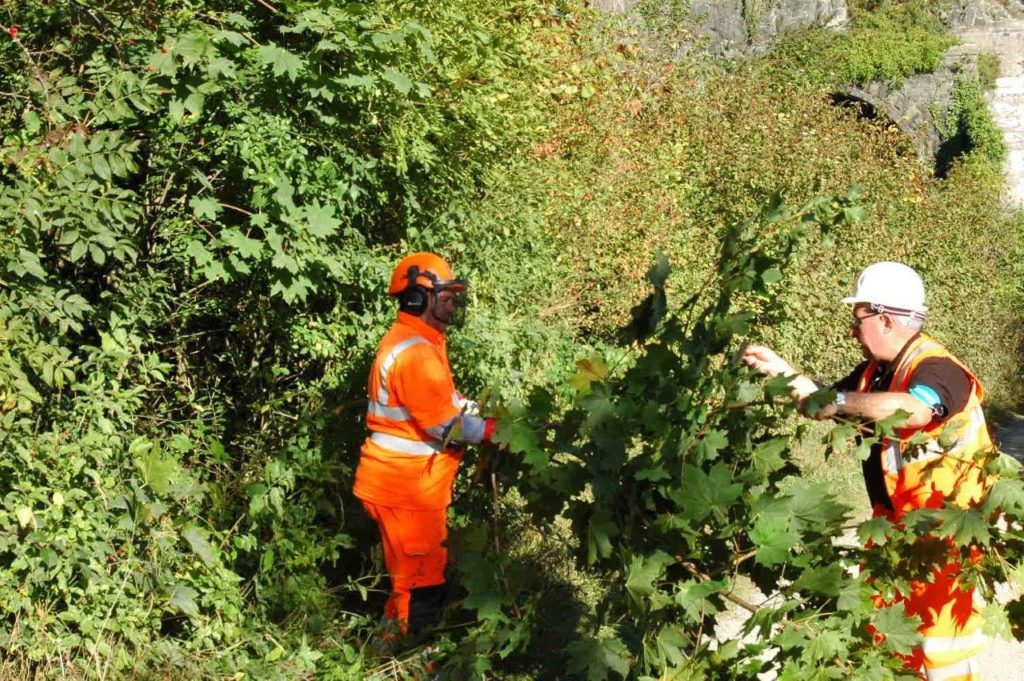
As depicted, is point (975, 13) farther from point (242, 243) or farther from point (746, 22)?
point (242, 243)

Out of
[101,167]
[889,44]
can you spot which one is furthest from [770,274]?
[889,44]

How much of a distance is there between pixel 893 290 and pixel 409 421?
2192mm

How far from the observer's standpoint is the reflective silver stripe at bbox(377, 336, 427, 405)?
5152 mm

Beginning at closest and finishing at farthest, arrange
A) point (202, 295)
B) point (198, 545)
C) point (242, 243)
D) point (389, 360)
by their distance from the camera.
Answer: point (198, 545) → point (389, 360) → point (242, 243) → point (202, 295)

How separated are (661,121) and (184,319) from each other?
7454 millimetres

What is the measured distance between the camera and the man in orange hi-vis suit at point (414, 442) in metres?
5.10

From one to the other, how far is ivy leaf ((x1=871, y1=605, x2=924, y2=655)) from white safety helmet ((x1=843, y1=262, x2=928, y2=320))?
125 cm

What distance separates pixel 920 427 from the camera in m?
4.16

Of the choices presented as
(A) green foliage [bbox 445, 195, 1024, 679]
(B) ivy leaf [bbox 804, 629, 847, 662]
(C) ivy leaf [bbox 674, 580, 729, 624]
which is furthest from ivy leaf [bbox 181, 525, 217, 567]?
(B) ivy leaf [bbox 804, 629, 847, 662]

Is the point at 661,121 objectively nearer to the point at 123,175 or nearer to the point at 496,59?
the point at 496,59

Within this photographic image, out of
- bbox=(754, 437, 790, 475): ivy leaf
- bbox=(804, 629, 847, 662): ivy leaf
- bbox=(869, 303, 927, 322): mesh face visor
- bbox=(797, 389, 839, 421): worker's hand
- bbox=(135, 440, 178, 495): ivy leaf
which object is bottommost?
bbox=(804, 629, 847, 662): ivy leaf

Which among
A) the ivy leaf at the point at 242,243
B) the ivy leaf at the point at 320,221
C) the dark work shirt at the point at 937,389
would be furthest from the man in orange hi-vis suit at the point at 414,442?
the dark work shirt at the point at 937,389

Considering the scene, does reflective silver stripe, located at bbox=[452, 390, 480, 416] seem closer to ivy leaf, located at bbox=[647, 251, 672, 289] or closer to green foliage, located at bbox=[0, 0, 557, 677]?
green foliage, located at bbox=[0, 0, 557, 677]

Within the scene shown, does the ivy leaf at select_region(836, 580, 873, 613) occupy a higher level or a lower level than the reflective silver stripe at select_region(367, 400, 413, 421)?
lower
